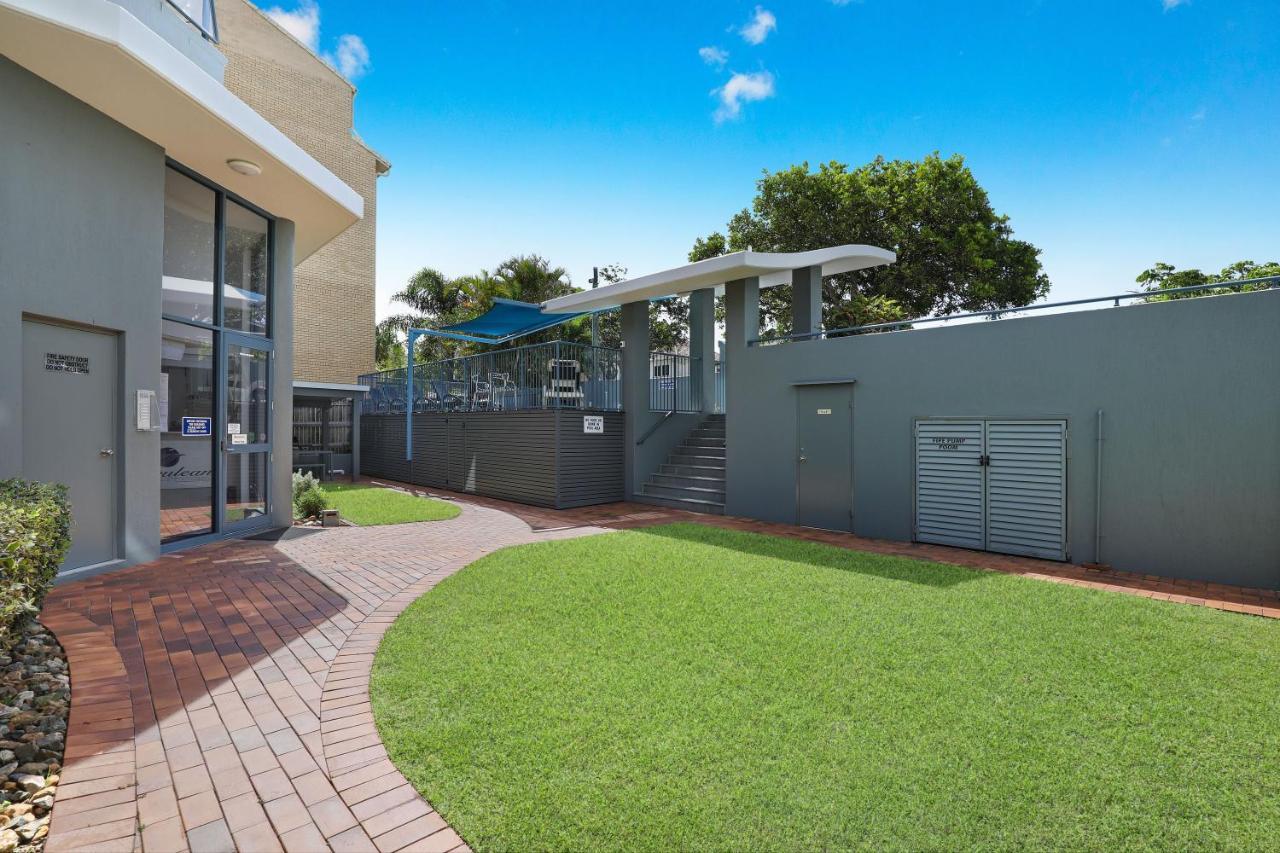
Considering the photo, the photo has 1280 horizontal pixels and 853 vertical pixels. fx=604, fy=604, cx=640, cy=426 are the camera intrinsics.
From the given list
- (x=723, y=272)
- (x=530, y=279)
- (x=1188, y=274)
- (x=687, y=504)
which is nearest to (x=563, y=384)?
(x=687, y=504)

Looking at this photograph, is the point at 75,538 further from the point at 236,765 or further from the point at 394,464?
the point at 394,464

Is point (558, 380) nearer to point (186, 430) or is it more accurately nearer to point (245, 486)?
point (245, 486)

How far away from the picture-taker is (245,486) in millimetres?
7719

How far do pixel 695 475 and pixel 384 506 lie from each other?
224 inches

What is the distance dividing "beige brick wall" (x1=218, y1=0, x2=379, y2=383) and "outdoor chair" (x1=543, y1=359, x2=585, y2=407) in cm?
1168

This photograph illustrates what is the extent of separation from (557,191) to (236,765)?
16425 millimetres

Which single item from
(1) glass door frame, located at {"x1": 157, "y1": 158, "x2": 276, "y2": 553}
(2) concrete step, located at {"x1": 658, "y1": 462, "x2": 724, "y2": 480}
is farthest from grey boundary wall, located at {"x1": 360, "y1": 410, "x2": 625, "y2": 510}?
(1) glass door frame, located at {"x1": 157, "y1": 158, "x2": 276, "y2": 553}

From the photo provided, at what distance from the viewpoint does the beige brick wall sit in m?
19.1

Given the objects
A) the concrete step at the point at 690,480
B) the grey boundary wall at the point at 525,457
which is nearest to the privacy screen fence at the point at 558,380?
the grey boundary wall at the point at 525,457

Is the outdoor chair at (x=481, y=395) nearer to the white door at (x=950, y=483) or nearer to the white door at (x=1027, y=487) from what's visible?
the white door at (x=950, y=483)

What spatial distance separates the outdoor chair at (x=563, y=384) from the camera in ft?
37.0

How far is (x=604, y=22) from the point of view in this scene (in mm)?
12469

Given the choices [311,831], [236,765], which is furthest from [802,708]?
[236,765]

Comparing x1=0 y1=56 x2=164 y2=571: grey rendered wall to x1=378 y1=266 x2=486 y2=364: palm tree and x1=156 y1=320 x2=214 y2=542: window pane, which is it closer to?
x1=156 y1=320 x2=214 y2=542: window pane
